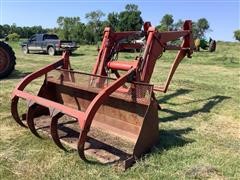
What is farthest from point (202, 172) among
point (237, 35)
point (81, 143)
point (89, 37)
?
point (237, 35)

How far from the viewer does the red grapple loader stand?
4199 mm

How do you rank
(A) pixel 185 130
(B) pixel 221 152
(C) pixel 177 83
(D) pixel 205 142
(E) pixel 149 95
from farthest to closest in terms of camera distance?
(C) pixel 177 83
(A) pixel 185 130
(D) pixel 205 142
(B) pixel 221 152
(E) pixel 149 95

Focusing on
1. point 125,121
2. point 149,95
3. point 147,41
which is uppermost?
point 147,41

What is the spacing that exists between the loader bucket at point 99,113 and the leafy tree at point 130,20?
1805 inches

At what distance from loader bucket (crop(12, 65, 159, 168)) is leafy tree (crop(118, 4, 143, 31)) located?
45842 mm

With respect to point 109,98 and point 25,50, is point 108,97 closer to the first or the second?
point 109,98

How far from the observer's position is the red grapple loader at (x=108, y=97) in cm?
420

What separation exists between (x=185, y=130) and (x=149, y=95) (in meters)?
1.46

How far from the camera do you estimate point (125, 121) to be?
4.79 meters

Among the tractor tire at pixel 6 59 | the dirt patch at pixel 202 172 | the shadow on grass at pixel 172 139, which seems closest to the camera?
the dirt patch at pixel 202 172

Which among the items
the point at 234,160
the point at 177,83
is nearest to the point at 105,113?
the point at 234,160

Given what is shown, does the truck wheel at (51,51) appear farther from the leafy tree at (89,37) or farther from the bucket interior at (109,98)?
the leafy tree at (89,37)

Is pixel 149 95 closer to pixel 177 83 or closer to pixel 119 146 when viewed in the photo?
pixel 119 146

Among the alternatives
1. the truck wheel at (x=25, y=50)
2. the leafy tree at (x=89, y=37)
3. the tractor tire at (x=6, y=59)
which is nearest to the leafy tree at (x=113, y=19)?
the leafy tree at (x=89, y=37)
